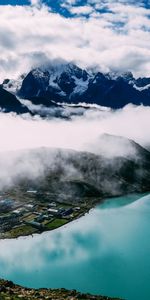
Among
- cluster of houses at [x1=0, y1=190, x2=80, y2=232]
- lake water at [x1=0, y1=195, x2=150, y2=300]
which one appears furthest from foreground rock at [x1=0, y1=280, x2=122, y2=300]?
cluster of houses at [x1=0, y1=190, x2=80, y2=232]

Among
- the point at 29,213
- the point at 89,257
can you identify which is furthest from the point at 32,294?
the point at 29,213

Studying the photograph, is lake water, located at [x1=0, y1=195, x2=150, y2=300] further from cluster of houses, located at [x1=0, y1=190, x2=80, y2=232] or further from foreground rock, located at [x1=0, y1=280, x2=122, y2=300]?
foreground rock, located at [x1=0, y1=280, x2=122, y2=300]

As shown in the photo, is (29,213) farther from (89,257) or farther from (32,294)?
(32,294)

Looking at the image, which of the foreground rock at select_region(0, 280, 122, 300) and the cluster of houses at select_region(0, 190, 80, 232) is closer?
the foreground rock at select_region(0, 280, 122, 300)

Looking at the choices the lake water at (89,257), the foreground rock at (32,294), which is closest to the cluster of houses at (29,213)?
the lake water at (89,257)

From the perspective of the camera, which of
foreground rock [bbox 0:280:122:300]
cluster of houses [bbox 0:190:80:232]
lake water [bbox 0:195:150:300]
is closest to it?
foreground rock [bbox 0:280:122:300]

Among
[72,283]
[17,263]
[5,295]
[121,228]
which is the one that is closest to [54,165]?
[121,228]

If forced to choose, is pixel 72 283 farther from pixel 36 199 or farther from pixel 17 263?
pixel 36 199

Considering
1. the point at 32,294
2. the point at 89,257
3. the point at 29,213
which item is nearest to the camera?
the point at 32,294

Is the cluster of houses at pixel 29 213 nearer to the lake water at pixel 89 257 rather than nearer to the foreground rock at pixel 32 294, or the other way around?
the lake water at pixel 89 257
